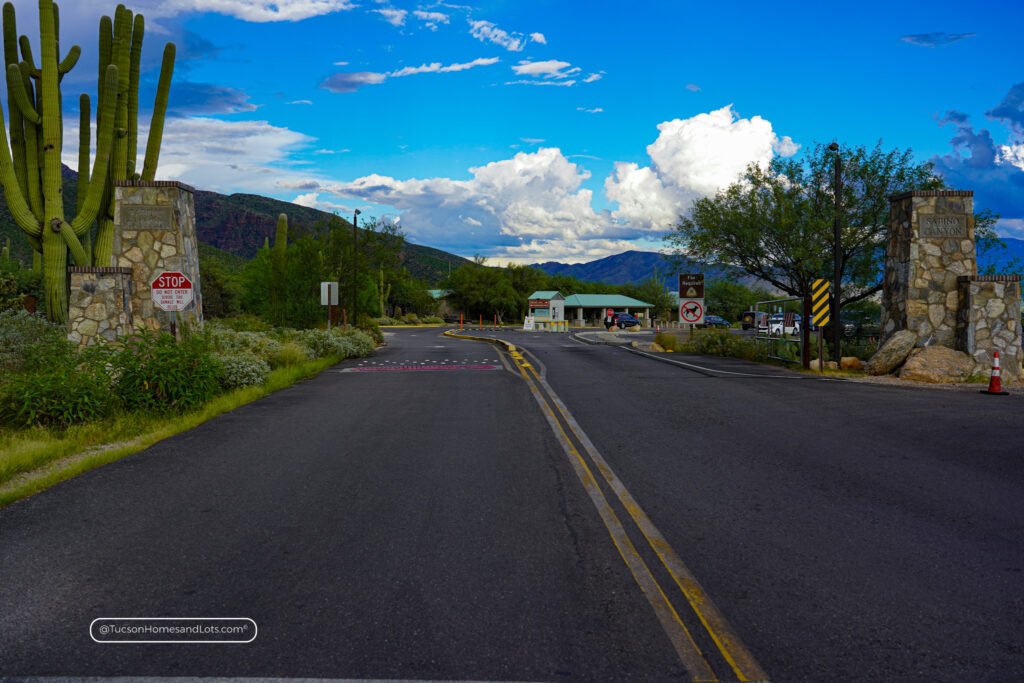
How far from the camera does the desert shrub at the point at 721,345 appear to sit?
27.9 m

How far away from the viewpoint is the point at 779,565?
518 centimetres

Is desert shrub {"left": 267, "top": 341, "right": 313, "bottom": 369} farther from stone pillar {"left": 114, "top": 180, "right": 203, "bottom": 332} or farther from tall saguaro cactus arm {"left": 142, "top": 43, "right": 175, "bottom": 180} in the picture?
tall saguaro cactus arm {"left": 142, "top": 43, "right": 175, "bottom": 180}

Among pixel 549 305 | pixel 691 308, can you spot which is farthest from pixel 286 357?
pixel 549 305

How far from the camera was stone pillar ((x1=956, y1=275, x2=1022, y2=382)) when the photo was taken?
18.5 m

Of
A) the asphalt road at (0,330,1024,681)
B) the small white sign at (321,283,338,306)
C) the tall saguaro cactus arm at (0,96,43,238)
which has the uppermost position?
the tall saguaro cactus arm at (0,96,43,238)

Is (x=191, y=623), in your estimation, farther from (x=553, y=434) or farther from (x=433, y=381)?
(x=433, y=381)

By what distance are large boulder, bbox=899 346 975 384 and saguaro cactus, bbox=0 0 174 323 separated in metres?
21.3

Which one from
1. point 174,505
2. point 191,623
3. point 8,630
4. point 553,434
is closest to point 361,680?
point 191,623

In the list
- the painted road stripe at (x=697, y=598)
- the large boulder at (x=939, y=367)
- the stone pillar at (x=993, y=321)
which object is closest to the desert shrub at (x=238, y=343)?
the painted road stripe at (x=697, y=598)

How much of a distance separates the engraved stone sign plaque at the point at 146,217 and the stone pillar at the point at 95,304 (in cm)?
183

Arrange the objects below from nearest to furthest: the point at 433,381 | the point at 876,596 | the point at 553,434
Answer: the point at 876,596, the point at 553,434, the point at 433,381

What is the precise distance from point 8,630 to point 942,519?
6.72 metres

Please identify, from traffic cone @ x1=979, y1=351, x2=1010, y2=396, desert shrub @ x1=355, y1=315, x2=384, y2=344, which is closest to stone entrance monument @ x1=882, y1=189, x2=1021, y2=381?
traffic cone @ x1=979, y1=351, x2=1010, y2=396

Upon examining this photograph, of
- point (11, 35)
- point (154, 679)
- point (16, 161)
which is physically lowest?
point (154, 679)
